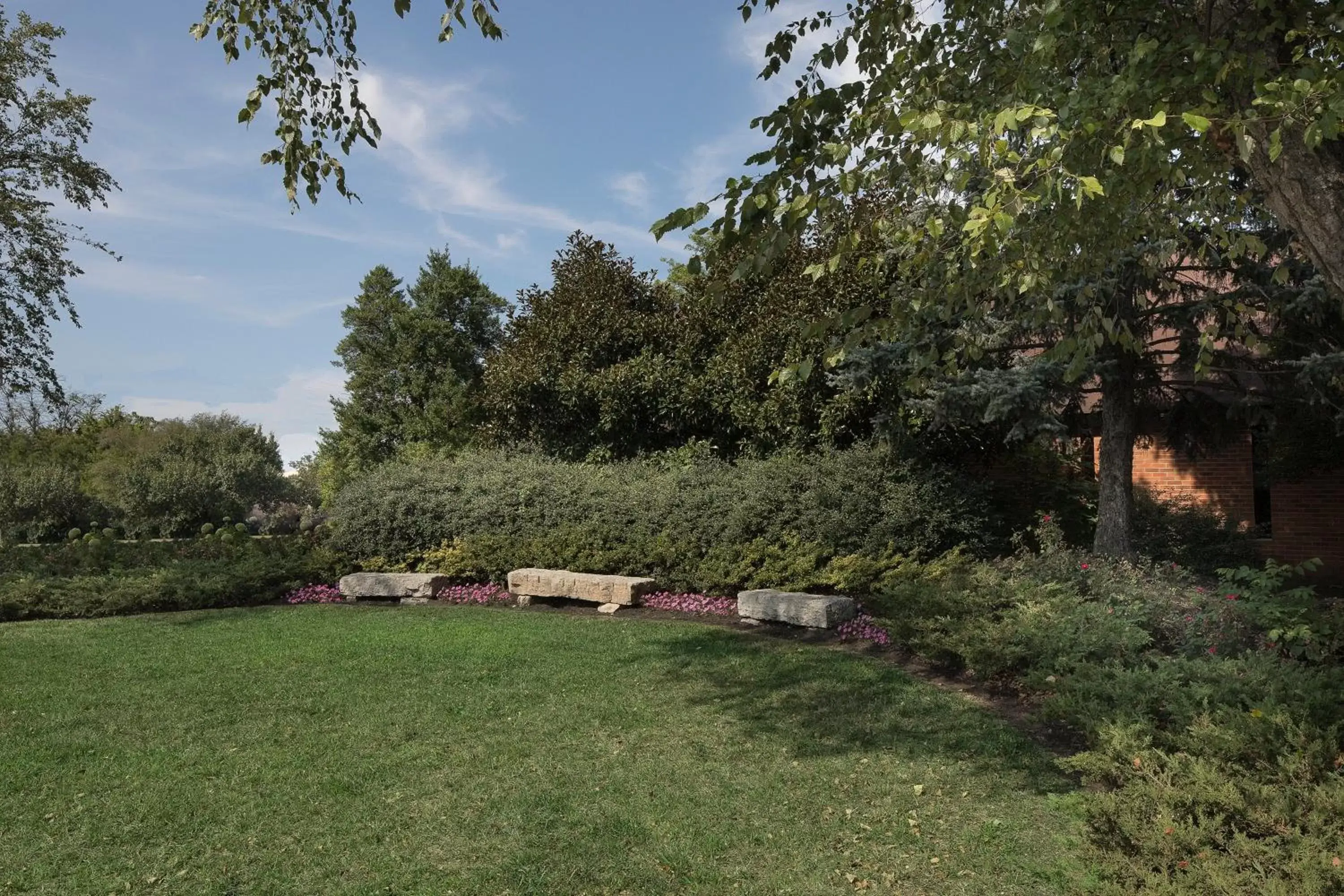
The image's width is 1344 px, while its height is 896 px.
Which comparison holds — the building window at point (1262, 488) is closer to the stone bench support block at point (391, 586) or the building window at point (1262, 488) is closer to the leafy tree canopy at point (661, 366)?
the leafy tree canopy at point (661, 366)

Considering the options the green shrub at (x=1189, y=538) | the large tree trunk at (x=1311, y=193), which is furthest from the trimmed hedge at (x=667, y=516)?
the large tree trunk at (x=1311, y=193)

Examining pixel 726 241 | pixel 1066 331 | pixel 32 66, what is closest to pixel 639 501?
pixel 1066 331

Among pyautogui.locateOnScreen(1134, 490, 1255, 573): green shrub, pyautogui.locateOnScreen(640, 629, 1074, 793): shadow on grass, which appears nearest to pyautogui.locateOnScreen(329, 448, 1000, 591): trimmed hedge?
pyautogui.locateOnScreen(640, 629, 1074, 793): shadow on grass

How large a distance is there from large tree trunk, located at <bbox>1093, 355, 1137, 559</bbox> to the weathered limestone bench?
4994mm

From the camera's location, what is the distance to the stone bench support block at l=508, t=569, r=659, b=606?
392 inches

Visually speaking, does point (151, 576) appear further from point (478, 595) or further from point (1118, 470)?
point (1118, 470)

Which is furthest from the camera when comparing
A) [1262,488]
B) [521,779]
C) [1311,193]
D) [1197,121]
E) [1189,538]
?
[1262,488]

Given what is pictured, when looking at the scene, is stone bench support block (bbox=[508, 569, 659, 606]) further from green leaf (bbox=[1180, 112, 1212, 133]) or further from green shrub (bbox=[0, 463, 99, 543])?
green shrub (bbox=[0, 463, 99, 543])

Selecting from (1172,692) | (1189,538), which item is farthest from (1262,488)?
(1172,692)

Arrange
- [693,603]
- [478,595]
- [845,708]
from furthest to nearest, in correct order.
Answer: [478,595] < [693,603] < [845,708]

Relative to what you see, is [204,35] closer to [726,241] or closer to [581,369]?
[726,241]

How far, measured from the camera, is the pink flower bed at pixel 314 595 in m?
11.8

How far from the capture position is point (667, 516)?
434 inches

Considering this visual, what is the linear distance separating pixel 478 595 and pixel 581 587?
180 cm
